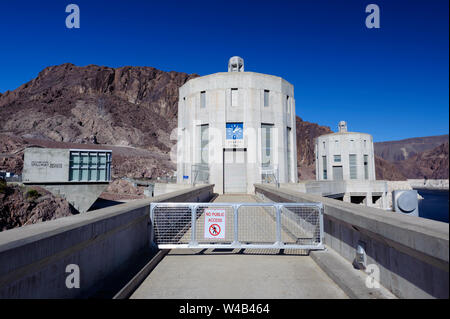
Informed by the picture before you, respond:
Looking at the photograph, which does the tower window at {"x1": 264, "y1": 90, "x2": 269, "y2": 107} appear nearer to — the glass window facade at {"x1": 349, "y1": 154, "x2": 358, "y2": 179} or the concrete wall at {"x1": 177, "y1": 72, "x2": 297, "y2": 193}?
the concrete wall at {"x1": 177, "y1": 72, "x2": 297, "y2": 193}

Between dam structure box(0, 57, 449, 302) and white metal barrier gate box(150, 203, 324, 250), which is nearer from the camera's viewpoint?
dam structure box(0, 57, 449, 302)

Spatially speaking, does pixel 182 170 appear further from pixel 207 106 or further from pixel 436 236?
pixel 436 236

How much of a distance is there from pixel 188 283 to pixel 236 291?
912 mm

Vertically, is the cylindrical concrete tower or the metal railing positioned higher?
the cylindrical concrete tower

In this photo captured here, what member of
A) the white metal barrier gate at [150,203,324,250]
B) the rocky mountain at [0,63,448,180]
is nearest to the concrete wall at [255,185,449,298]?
the white metal barrier gate at [150,203,324,250]

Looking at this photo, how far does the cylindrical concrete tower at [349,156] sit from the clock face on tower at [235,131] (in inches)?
956

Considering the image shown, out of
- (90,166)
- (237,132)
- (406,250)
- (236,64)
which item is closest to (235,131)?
(237,132)

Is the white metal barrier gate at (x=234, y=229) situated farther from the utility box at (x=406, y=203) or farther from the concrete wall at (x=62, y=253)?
the utility box at (x=406, y=203)

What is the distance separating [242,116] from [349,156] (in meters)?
25.1

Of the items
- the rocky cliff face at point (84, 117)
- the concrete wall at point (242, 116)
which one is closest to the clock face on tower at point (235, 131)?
the concrete wall at point (242, 116)

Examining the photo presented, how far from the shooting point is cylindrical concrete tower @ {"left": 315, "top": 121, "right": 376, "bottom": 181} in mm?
37594

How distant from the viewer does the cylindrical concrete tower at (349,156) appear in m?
37.6

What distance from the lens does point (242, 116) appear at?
784 inches

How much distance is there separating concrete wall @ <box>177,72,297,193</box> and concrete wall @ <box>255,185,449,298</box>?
49.0 feet
